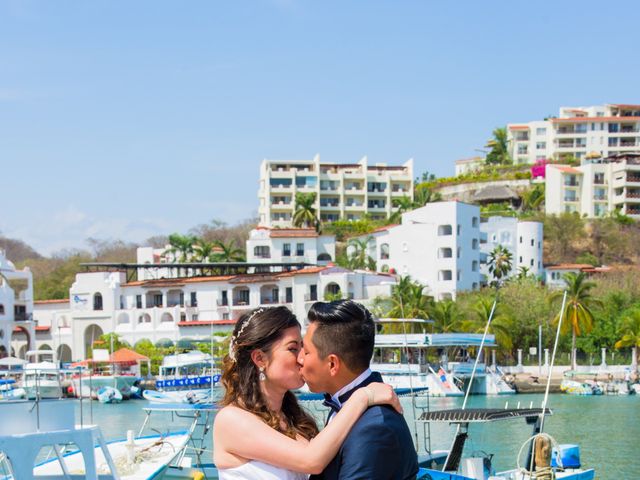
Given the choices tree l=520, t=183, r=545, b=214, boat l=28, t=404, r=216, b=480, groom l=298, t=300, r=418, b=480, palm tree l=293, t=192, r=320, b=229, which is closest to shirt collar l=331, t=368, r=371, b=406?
groom l=298, t=300, r=418, b=480

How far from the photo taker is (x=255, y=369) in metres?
4.59

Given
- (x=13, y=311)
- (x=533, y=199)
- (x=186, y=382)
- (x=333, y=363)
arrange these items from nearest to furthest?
(x=333, y=363) → (x=186, y=382) → (x=13, y=311) → (x=533, y=199)

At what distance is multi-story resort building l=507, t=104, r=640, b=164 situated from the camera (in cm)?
10225

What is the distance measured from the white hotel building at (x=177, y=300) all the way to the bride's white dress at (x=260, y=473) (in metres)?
60.8

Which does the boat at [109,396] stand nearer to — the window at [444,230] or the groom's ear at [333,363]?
the window at [444,230]

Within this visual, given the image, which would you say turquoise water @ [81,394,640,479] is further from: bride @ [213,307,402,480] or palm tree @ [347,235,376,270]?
palm tree @ [347,235,376,270]

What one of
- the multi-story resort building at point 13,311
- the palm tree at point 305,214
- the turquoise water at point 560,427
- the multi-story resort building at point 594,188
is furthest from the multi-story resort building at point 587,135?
the multi-story resort building at point 13,311

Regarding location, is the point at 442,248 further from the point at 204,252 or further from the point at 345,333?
the point at 345,333

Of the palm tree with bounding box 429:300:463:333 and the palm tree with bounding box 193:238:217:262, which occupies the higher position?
the palm tree with bounding box 193:238:217:262

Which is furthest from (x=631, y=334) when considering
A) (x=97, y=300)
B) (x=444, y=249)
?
(x=97, y=300)

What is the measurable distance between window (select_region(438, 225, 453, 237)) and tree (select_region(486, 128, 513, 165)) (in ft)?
121

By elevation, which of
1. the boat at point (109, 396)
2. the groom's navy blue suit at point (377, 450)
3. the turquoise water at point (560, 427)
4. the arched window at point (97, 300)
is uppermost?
the groom's navy blue suit at point (377, 450)

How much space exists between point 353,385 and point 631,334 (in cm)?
5793

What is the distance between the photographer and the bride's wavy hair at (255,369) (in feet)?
14.8
